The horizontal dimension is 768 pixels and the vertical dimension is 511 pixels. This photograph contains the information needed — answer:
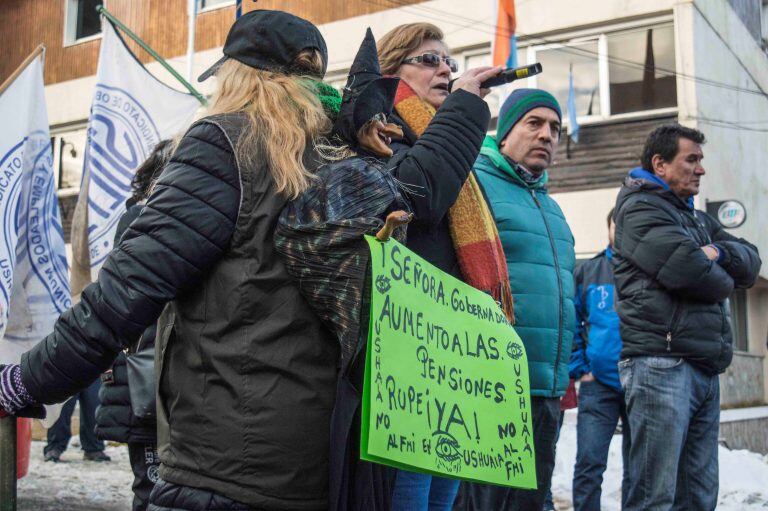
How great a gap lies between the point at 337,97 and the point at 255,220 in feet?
1.68

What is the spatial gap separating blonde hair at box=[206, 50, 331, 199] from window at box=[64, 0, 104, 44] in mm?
17908

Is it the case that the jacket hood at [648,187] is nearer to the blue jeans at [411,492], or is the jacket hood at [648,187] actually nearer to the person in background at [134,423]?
the person in background at [134,423]

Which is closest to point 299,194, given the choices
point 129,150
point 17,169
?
point 17,169

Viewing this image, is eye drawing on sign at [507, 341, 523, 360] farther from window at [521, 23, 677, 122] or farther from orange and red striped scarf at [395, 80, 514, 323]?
window at [521, 23, 677, 122]

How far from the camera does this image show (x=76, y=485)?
826cm

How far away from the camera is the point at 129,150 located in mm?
8117

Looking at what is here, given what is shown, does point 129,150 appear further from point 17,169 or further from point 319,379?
point 319,379

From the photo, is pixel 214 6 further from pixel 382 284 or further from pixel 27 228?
pixel 382 284

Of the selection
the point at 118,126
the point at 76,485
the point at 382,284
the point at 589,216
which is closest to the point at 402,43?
the point at 382,284

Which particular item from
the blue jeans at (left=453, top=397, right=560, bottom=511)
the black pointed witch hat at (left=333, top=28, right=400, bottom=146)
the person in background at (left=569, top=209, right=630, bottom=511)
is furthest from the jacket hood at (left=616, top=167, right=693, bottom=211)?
the black pointed witch hat at (left=333, top=28, right=400, bottom=146)

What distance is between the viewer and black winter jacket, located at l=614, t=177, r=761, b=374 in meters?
4.66

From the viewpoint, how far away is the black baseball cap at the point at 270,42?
2500 millimetres

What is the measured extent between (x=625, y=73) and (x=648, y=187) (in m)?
8.64

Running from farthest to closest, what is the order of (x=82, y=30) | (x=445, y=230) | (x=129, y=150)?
1. (x=82, y=30)
2. (x=129, y=150)
3. (x=445, y=230)
